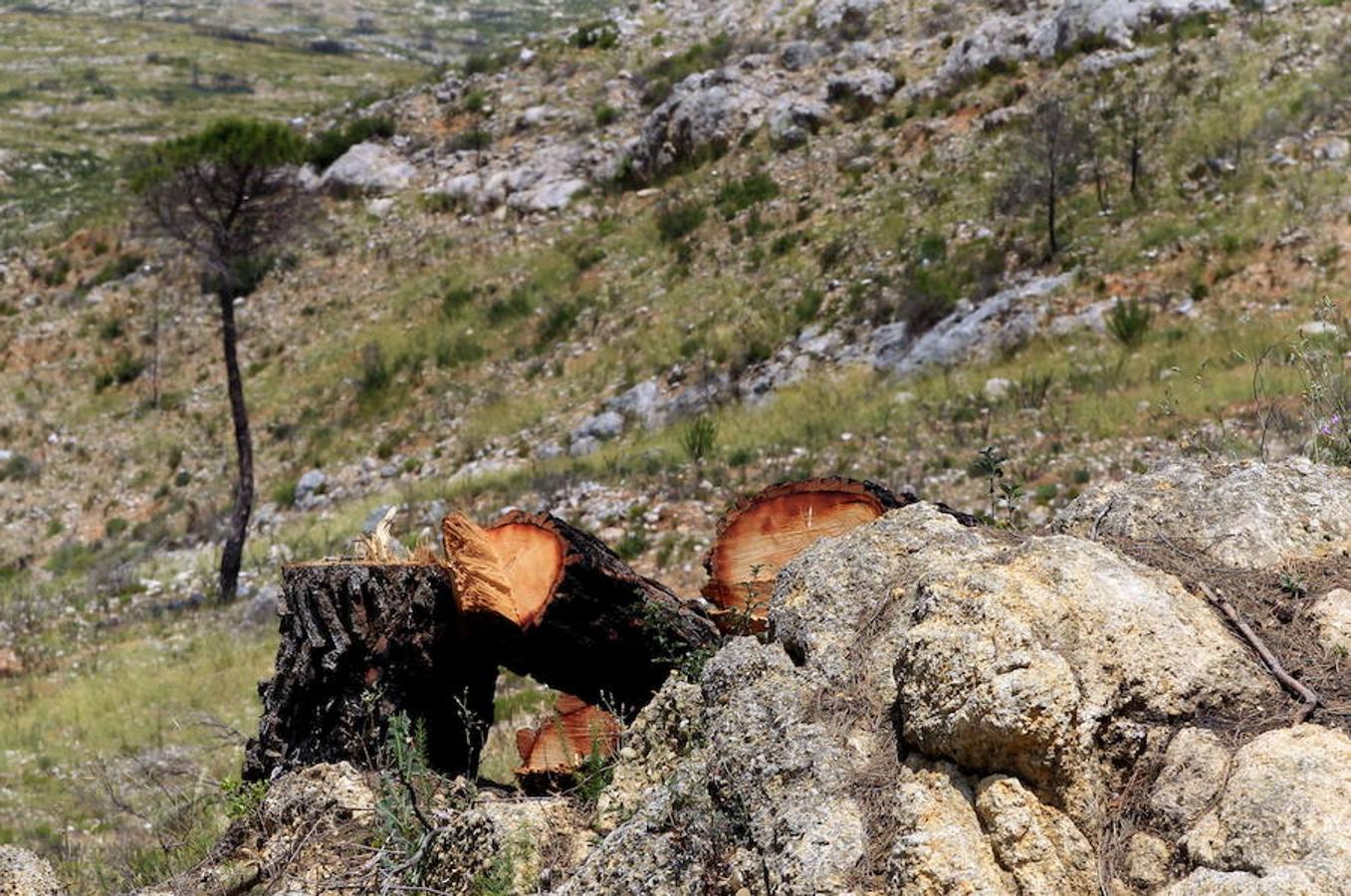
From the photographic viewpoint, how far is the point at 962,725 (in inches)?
104

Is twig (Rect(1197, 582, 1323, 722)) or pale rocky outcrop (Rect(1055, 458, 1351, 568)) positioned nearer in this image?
twig (Rect(1197, 582, 1323, 722))

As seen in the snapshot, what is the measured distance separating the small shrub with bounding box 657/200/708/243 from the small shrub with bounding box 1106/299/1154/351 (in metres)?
10.1

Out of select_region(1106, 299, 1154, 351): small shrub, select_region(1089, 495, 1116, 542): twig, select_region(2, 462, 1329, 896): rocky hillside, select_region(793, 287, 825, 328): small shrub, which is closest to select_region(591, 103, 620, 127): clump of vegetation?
select_region(793, 287, 825, 328): small shrub

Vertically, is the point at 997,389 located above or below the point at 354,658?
below

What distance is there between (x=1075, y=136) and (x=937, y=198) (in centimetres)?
243

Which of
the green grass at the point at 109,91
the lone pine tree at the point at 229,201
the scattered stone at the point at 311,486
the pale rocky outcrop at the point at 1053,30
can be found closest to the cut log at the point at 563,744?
the lone pine tree at the point at 229,201

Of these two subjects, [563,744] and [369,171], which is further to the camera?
[369,171]

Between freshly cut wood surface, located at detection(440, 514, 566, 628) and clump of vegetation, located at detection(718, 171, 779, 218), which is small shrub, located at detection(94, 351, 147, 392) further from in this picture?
freshly cut wood surface, located at detection(440, 514, 566, 628)

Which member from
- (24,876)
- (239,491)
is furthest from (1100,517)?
(239,491)

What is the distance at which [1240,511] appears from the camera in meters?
3.87

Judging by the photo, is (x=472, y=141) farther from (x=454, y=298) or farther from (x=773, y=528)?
(x=773, y=528)

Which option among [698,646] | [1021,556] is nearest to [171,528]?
[698,646]

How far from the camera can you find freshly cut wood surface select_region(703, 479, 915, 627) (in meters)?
5.01

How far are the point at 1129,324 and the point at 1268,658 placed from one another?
11499 millimetres
